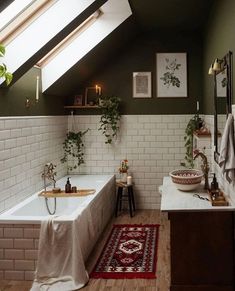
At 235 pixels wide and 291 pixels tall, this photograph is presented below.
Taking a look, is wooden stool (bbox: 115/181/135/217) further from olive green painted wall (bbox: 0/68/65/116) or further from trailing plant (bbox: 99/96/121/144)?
olive green painted wall (bbox: 0/68/65/116)

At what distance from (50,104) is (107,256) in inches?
97.8

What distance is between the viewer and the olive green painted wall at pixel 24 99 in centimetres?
400

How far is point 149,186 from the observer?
6.29 m

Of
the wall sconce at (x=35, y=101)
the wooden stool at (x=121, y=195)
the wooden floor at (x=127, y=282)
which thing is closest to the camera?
the wooden floor at (x=127, y=282)

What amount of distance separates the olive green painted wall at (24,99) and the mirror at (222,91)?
7.34 ft

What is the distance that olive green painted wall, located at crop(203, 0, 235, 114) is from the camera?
3.46 meters

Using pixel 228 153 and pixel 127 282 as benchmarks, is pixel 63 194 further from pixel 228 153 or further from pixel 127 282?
pixel 228 153

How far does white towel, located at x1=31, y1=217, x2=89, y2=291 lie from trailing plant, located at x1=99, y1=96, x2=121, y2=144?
9.57ft

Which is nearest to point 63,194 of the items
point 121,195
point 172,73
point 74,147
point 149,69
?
point 121,195

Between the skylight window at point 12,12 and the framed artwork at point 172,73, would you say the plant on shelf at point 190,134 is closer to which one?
the framed artwork at point 172,73

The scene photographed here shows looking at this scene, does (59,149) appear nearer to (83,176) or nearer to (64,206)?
(83,176)

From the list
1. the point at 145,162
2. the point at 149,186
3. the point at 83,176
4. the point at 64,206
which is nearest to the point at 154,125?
the point at 145,162

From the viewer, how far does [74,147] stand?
20.9 ft

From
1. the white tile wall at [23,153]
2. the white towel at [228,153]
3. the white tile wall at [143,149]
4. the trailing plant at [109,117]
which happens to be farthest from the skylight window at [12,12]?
the white tile wall at [143,149]
